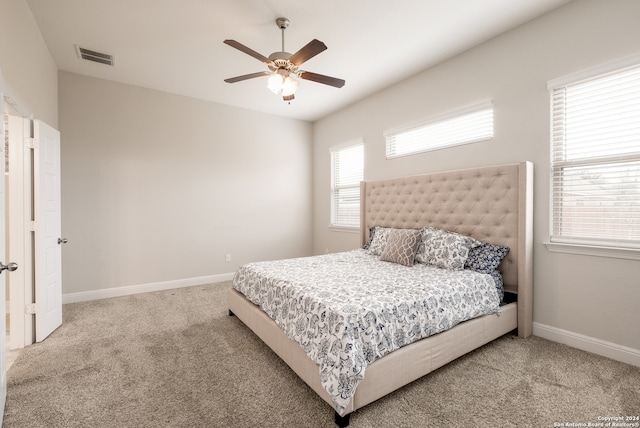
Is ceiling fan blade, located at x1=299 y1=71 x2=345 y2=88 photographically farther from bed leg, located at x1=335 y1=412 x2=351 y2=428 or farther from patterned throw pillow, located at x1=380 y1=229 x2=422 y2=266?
bed leg, located at x1=335 y1=412 x2=351 y2=428

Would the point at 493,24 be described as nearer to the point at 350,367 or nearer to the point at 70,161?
the point at 350,367

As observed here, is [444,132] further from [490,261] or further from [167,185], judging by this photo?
[167,185]

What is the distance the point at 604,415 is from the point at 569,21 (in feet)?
9.56

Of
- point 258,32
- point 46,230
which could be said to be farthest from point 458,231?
point 46,230

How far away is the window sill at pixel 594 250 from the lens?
7.21 ft

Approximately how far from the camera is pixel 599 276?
236cm

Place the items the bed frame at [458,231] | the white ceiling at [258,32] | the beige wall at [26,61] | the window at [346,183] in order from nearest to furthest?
the bed frame at [458,231]
the beige wall at [26,61]
the white ceiling at [258,32]
the window at [346,183]

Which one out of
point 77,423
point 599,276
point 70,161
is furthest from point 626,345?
point 70,161

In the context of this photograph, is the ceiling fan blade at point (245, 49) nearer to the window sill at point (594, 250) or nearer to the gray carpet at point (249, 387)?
the gray carpet at point (249, 387)

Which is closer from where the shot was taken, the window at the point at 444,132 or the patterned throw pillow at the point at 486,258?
the patterned throw pillow at the point at 486,258

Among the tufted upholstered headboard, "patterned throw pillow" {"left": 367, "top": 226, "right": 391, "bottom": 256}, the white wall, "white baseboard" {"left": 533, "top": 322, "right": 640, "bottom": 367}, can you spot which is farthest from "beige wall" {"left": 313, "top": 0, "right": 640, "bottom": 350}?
the white wall

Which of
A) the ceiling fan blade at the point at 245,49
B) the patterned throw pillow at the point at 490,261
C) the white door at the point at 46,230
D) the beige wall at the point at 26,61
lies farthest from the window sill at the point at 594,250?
the white door at the point at 46,230

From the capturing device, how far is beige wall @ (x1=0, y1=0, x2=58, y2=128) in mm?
2057

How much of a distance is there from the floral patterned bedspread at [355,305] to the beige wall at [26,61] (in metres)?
2.38
